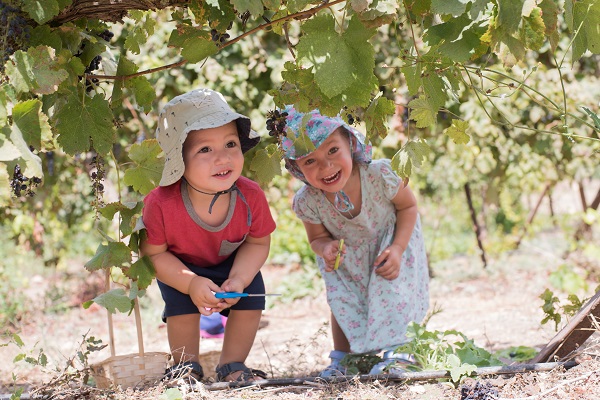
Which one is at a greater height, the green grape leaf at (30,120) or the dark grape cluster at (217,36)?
the dark grape cluster at (217,36)

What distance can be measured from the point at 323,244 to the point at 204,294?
0.69 m

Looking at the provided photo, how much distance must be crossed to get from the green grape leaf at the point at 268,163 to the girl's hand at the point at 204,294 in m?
0.41

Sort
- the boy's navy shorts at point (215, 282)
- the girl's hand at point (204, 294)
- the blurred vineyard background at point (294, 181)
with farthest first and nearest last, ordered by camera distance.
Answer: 1. the blurred vineyard background at point (294, 181)
2. the boy's navy shorts at point (215, 282)
3. the girl's hand at point (204, 294)

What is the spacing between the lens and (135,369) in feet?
7.76

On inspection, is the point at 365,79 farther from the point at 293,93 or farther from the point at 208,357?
the point at 208,357

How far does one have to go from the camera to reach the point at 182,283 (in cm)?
255

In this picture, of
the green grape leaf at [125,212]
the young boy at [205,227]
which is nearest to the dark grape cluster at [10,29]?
the green grape leaf at [125,212]

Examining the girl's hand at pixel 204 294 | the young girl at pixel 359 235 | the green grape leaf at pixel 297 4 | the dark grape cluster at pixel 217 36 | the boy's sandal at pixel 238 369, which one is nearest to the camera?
the green grape leaf at pixel 297 4

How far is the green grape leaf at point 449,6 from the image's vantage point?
5.07 ft

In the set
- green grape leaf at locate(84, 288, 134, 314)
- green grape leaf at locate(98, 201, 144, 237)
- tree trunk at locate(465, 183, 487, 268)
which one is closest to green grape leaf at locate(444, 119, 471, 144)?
green grape leaf at locate(98, 201, 144, 237)

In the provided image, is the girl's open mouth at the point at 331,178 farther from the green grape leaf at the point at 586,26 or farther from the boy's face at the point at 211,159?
the green grape leaf at the point at 586,26

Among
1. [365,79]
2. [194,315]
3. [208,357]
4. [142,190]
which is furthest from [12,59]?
[208,357]

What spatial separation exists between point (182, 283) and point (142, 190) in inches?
14.3

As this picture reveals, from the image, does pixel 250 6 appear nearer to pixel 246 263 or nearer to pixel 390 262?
pixel 246 263
